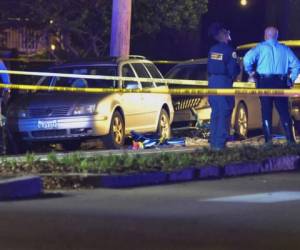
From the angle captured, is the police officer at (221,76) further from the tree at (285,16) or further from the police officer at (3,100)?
the tree at (285,16)

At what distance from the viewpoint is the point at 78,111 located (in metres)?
15.5

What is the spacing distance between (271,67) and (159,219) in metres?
6.04

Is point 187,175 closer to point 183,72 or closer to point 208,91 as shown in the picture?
point 208,91

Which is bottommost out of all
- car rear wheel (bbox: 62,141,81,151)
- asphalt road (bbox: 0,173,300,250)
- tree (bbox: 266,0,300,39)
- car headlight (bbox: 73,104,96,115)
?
car rear wheel (bbox: 62,141,81,151)

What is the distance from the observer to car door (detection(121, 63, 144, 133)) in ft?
53.5

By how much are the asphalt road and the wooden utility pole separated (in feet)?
28.3

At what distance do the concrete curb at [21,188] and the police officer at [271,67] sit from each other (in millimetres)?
4816

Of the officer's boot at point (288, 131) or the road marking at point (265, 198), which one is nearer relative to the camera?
the road marking at point (265, 198)

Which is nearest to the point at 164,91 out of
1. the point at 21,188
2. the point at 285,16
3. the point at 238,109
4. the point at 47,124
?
the point at 47,124

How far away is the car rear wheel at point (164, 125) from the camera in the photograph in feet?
58.0

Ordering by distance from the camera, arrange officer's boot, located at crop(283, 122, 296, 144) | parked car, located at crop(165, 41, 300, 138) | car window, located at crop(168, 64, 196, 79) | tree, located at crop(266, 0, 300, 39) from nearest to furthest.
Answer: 1. officer's boot, located at crop(283, 122, 296, 144)
2. parked car, located at crop(165, 41, 300, 138)
3. car window, located at crop(168, 64, 196, 79)
4. tree, located at crop(266, 0, 300, 39)

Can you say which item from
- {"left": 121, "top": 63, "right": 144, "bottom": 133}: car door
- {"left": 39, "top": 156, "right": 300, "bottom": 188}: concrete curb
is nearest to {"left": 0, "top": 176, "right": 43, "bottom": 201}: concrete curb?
{"left": 39, "top": 156, "right": 300, "bottom": 188}: concrete curb

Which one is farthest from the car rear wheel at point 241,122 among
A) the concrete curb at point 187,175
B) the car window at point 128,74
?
the concrete curb at point 187,175

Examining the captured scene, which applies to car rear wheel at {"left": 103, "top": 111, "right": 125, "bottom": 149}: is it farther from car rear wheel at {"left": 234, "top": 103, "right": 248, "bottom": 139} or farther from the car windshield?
car rear wheel at {"left": 234, "top": 103, "right": 248, "bottom": 139}
